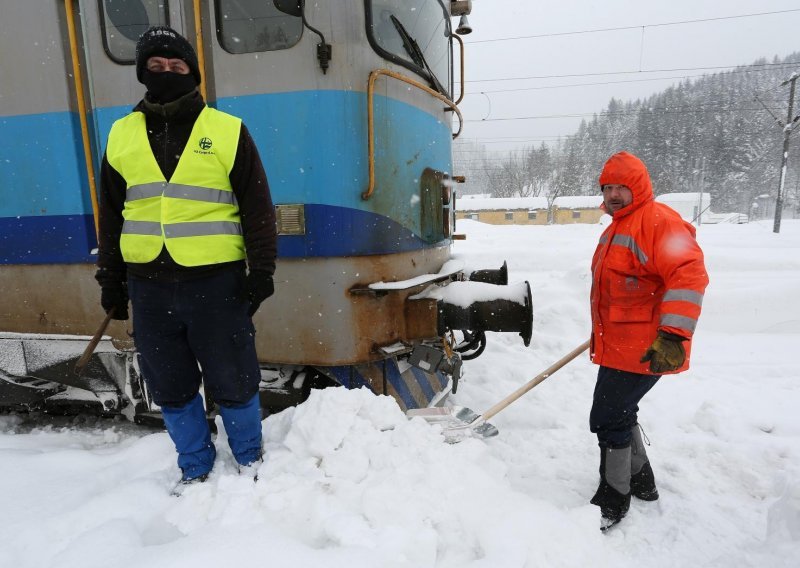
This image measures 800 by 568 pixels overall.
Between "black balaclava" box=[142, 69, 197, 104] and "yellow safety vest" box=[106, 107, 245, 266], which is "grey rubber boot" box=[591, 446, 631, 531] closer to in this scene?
"yellow safety vest" box=[106, 107, 245, 266]

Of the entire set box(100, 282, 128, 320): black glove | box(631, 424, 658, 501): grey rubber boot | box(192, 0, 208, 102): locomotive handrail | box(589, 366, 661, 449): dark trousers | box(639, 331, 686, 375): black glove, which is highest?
box(192, 0, 208, 102): locomotive handrail

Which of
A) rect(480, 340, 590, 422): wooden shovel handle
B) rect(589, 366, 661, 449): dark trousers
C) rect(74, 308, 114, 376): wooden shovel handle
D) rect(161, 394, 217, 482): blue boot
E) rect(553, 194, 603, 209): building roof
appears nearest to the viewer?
rect(161, 394, 217, 482): blue boot

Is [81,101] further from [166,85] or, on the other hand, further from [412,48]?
[412,48]

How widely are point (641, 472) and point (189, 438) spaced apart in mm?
2335

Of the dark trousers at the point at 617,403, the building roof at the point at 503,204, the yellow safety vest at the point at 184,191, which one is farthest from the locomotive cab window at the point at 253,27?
the building roof at the point at 503,204

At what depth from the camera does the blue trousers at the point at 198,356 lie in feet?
6.13

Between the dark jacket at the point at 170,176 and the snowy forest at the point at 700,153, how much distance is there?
1913 inches

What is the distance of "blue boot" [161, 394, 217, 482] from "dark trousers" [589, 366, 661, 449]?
1923 mm

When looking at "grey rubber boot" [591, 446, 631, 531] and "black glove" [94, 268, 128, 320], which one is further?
"grey rubber boot" [591, 446, 631, 531]

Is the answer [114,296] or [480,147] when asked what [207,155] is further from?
[480,147]

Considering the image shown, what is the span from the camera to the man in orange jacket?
193cm

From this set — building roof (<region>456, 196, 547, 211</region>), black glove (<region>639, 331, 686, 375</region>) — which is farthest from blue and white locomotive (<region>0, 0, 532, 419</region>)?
building roof (<region>456, 196, 547, 211</region>)

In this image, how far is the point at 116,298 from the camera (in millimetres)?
2047

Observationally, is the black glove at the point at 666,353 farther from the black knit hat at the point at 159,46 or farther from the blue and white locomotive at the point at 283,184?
the black knit hat at the point at 159,46
